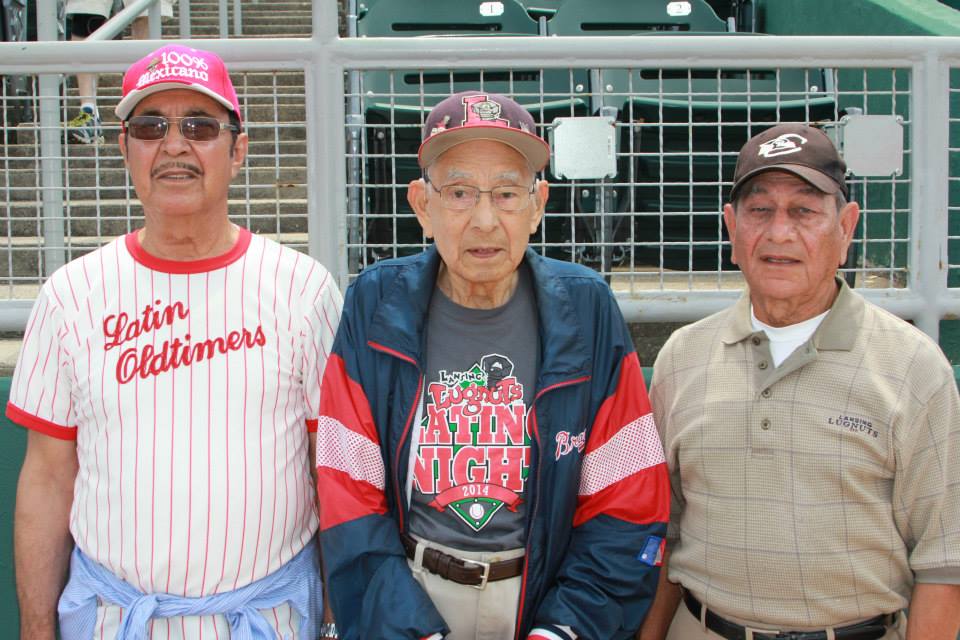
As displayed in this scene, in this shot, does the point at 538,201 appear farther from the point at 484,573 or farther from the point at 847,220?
the point at 484,573

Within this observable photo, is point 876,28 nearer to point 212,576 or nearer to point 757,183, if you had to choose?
point 757,183

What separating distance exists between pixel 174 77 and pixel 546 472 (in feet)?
4.34

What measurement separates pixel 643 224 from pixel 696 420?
1.18 metres

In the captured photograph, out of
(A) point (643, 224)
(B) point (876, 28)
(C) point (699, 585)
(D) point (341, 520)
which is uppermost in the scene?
(B) point (876, 28)

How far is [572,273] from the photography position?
2.46 metres

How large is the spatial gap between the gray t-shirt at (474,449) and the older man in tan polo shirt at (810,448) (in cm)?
47

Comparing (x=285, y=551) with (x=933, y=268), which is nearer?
A: (x=285, y=551)

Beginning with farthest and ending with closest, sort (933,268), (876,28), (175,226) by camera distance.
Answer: (876,28) < (933,268) < (175,226)

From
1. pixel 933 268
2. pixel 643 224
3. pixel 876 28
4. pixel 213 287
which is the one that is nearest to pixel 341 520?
pixel 213 287

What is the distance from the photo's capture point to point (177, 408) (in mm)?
2334

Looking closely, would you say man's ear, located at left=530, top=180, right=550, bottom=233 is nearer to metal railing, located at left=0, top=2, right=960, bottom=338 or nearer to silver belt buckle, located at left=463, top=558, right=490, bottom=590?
metal railing, located at left=0, top=2, right=960, bottom=338

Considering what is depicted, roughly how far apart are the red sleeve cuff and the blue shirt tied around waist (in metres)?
0.30

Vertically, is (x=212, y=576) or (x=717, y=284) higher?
(x=717, y=284)

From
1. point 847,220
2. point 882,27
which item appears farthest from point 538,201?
point 882,27
